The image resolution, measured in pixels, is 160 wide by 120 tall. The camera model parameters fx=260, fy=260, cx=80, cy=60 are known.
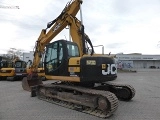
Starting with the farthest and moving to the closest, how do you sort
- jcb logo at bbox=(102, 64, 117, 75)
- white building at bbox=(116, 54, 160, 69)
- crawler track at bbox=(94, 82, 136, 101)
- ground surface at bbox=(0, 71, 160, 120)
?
white building at bbox=(116, 54, 160, 69)
crawler track at bbox=(94, 82, 136, 101)
jcb logo at bbox=(102, 64, 117, 75)
ground surface at bbox=(0, 71, 160, 120)

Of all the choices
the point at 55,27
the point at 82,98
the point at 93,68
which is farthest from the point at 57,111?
the point at 55,27

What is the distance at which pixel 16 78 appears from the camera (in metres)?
23.1

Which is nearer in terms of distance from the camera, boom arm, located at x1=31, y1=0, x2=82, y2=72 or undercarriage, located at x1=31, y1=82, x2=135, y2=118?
undercarriage, located at x1=31, y1=82, x2=135, y2=118

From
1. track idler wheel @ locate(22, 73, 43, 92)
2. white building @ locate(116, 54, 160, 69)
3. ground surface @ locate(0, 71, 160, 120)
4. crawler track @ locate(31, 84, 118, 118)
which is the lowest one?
ground surface @ locate(0, 71, 160, 120)

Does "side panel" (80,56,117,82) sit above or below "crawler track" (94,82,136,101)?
above

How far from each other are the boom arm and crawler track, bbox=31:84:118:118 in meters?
4.27

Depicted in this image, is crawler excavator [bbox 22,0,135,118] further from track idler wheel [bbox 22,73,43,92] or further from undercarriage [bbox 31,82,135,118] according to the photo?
track idler wheel [bbox 22,73,43,92]

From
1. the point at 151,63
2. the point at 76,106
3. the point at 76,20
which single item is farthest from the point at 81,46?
the point at 151,63

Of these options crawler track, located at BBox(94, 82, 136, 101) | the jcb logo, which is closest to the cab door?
the jcb logo

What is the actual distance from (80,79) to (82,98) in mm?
774

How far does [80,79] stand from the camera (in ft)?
32.1

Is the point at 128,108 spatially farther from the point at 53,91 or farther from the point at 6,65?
the point at 6,65

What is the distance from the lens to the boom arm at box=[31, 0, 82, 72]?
1416 cm

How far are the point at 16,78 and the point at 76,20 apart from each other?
451 inches
